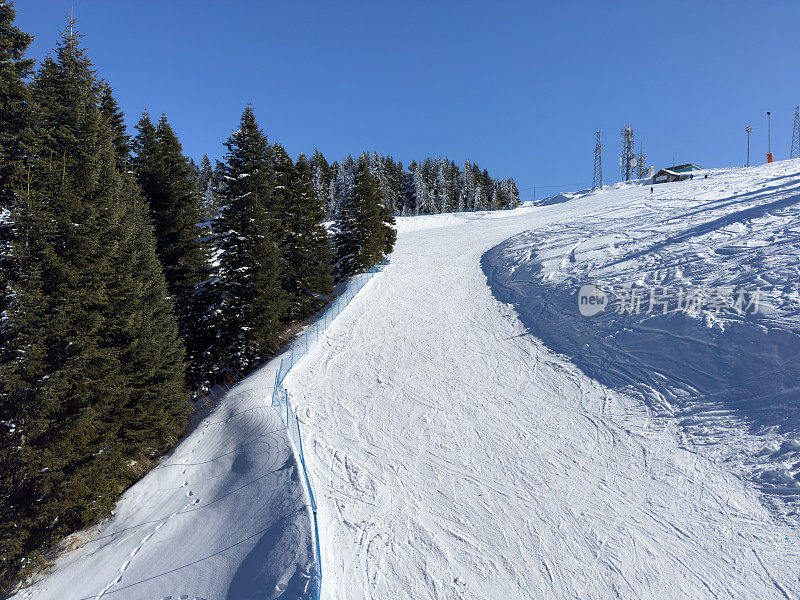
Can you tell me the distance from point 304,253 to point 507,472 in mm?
21882

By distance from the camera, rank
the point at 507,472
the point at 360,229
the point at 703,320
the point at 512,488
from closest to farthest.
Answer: the point at 512,488 < the point at 507,472 < the point at 703,320 < the point at 360,229

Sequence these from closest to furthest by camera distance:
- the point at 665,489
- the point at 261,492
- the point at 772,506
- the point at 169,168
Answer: the point at 772,506 → the point at 665,489 → the point at 261,492 → the point at 169,168

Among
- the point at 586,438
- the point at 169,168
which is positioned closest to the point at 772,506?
the point at 586,438

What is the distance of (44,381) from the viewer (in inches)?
429

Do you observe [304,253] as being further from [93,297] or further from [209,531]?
[209,531]

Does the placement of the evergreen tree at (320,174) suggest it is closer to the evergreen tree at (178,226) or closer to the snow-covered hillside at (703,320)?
the evergreen tree at (178,226)

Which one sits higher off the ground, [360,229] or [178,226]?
[178,226]

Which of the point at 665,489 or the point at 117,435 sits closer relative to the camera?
the point at 665,489

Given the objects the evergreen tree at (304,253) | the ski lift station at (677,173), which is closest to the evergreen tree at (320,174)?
the evergreen tree at (304,253)

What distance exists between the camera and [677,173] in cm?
6669

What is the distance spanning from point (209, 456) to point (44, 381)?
499 cm

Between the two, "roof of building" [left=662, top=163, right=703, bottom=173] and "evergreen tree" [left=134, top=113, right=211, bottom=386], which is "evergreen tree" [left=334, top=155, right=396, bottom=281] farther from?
"roof of building" [left=662, top=163, right=703, bottom=173]

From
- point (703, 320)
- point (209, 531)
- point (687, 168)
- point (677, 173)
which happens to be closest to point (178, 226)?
point (209, 531)

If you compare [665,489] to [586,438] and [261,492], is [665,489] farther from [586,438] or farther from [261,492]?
[261,492]
